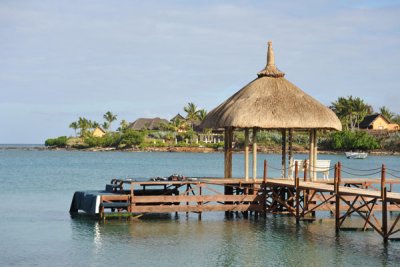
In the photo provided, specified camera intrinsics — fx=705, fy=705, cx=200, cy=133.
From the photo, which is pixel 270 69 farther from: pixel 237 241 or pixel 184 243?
pixel 184 243

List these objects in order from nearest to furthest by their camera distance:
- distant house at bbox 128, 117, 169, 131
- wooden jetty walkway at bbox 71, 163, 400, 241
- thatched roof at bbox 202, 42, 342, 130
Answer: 1. wooden jetty walkway at bbox 71, 163, 400, 241
2. thatched roof at bbox 202, 42, 342, 130
3. distant house at bbox 128, 117, 169, 131

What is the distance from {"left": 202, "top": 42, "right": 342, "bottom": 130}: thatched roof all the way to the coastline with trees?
75392 millimetres

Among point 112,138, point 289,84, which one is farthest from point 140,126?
point 289,84

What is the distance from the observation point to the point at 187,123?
5153 inches

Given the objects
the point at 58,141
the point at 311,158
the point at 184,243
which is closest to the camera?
the point at 184,243

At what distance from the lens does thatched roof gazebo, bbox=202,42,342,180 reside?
26.7 metres

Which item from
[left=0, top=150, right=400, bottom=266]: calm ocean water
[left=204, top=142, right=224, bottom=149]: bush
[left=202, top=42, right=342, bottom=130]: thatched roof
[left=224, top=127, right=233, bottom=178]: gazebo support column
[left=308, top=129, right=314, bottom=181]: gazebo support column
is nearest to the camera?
[left=0, top=150, right=400, bottom=266]: calm ocean water

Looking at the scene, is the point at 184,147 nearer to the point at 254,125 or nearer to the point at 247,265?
the point at 254,125

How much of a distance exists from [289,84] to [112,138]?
113 m

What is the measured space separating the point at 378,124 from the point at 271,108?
3829 inches

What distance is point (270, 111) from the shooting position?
1059 inches

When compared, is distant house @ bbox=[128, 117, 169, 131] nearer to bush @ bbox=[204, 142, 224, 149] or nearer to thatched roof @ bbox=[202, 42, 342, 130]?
bush @ bbox=[204, 142, 224, 149]

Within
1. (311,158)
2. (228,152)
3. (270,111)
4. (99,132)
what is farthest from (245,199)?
(99,132)

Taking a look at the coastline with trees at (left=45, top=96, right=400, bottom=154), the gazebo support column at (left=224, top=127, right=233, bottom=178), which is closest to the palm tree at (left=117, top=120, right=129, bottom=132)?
the coastline with trees at (left=45, top=96, right=400, bottom=154)
